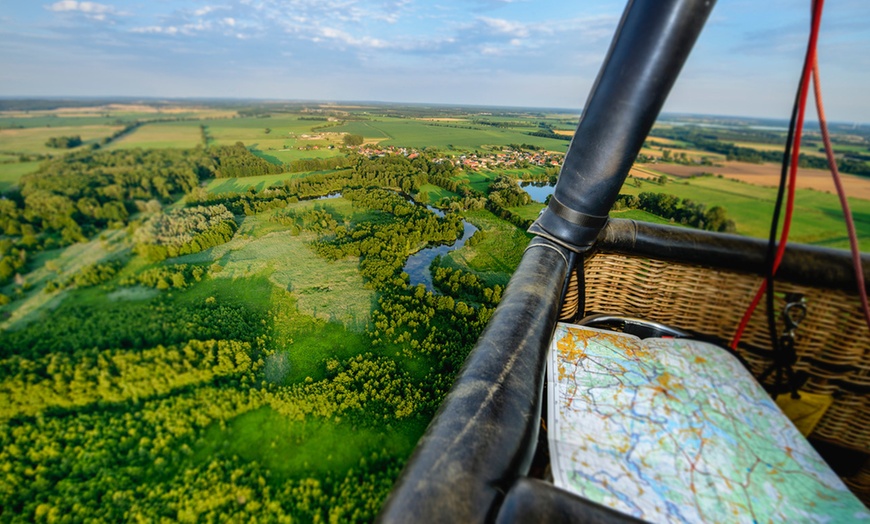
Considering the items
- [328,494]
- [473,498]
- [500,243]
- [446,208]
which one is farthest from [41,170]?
[500,243]

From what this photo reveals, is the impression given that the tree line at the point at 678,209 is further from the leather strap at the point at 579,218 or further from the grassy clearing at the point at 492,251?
the grassy clearing at the point at 492,251

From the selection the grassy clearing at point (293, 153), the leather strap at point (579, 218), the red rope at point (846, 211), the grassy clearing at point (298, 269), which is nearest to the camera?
the red rope at point (846, 211)

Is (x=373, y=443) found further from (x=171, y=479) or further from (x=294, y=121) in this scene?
(x=294, y=121)

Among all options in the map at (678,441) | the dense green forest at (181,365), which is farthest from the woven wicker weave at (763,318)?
the dense green forest at (181,365)

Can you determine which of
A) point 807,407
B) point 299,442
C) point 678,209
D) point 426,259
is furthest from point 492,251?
point 807,407

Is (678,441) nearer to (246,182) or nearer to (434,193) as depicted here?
(246,182)
